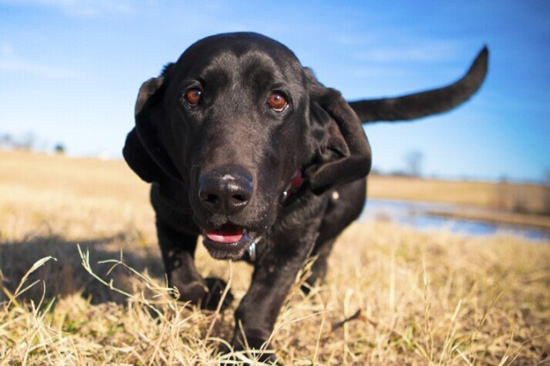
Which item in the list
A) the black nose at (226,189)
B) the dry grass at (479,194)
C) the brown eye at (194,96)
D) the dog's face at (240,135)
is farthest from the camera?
the dry grass at (479,194)

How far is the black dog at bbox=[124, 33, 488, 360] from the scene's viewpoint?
6.96 ft

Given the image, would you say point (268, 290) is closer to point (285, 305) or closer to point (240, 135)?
point (285, 305)

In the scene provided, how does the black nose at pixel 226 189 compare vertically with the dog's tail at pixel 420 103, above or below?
below

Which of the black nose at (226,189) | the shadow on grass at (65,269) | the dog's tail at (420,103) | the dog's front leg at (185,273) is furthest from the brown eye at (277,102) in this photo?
the dog's tail at (420,103)

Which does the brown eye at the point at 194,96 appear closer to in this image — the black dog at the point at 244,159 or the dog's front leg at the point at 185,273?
the black dog at the point at 244,159

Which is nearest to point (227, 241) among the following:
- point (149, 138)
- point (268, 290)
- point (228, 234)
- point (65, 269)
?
point (228, 234)

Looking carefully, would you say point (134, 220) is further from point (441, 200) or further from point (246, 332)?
point (441, 200)

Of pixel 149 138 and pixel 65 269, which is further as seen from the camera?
pixel 65 269

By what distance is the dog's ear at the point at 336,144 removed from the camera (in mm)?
2834

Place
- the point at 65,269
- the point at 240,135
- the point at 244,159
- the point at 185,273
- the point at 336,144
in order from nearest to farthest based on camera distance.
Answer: the point at 244,159
the point at 240,135
the point at 185,273
the point at 336,144
the point at 65,269

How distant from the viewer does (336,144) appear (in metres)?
2.91

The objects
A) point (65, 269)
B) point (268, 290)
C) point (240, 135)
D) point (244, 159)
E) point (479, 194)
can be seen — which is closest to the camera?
point (244, 159)

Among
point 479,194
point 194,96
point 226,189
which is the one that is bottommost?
point 479,194

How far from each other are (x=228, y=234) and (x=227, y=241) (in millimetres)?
36
